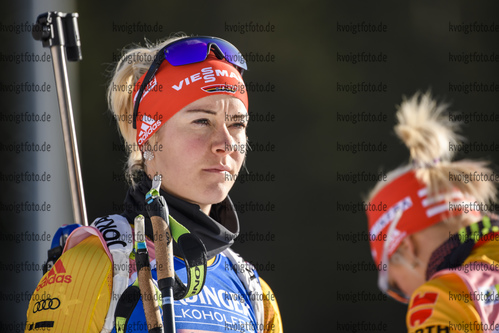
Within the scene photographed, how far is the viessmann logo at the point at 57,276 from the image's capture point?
1.82m

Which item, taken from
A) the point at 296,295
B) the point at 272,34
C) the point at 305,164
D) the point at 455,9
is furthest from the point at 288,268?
the point at 455,9

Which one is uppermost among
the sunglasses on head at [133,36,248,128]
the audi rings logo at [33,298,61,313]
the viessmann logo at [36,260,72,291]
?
the sunglasses on head at [133,36,248,128]

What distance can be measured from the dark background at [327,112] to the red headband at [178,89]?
2.31 m

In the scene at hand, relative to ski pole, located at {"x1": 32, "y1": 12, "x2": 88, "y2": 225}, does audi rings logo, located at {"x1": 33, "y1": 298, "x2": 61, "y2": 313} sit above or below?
below

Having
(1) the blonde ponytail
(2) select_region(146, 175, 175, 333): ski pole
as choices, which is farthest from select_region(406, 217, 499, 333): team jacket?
(2) select_region(146, 175, 175, 333): ski pole

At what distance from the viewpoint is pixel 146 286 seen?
66.7 inches

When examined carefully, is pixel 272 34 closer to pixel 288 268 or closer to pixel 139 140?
pixel 288 268

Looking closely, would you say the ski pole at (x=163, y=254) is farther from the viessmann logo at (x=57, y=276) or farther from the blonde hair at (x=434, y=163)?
the blonde hair at (x=434, y=163)

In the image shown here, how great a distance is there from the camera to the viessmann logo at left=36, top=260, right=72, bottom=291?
1818 millimetres

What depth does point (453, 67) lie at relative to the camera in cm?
495

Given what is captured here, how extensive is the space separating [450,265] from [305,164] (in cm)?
231

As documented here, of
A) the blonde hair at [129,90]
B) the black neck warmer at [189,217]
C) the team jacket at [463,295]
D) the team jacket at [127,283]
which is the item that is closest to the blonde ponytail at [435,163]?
the team jacket at [463,295]

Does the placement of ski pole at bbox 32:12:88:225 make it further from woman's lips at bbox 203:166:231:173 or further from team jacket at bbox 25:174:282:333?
woman's lips at bbox 203:166:231:173

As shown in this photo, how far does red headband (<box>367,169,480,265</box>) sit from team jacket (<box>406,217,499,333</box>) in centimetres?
28
